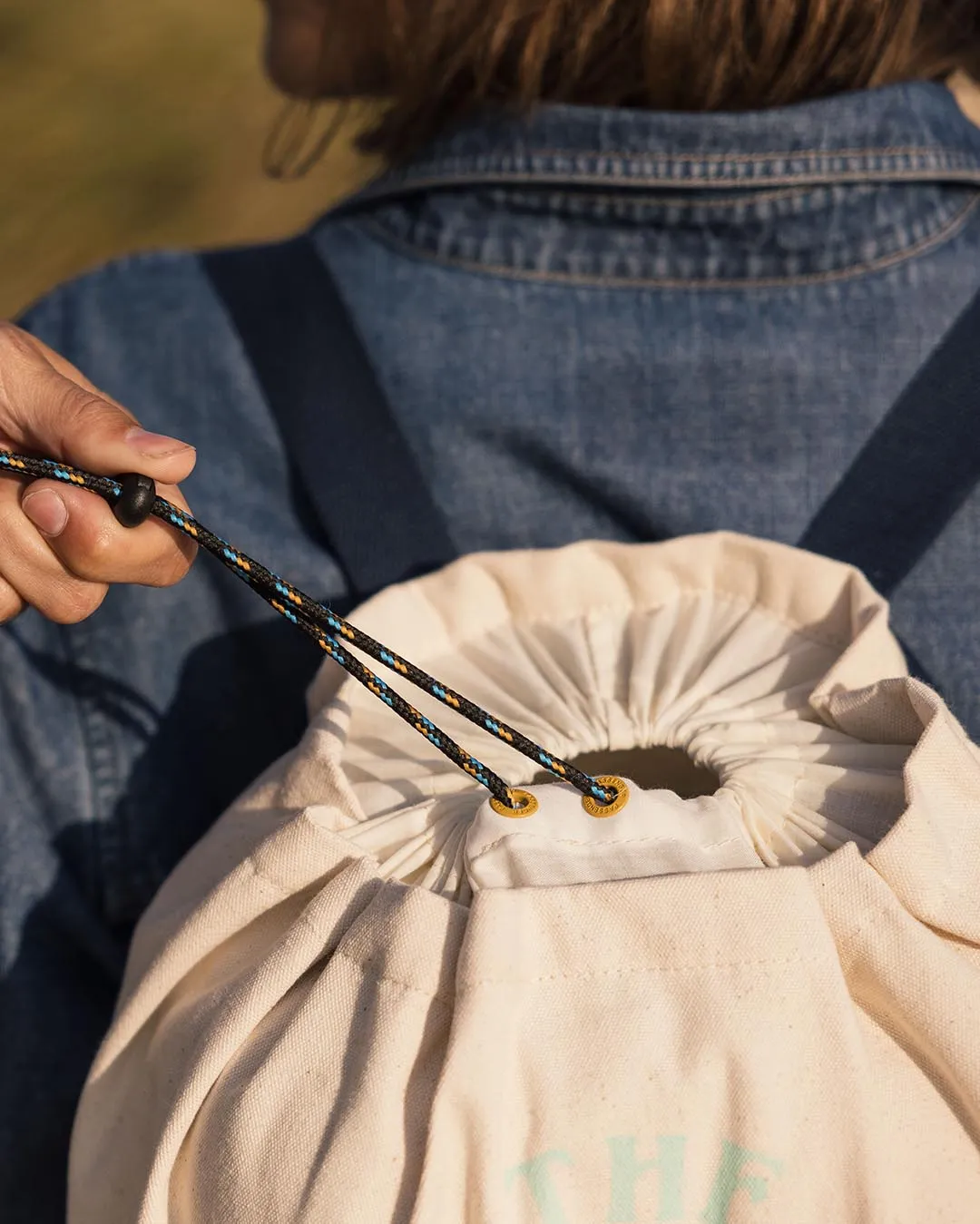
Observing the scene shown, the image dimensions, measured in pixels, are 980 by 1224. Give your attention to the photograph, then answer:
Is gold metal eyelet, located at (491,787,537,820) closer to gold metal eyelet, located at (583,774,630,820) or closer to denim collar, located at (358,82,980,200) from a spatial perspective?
gold metal eyelet, located at (583,774,630,820)

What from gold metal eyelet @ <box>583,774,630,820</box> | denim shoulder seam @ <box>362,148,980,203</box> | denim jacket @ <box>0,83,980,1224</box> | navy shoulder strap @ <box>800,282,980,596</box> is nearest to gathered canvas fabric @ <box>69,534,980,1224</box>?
gold metal eyelet @ <box>583,774,630,820</box>

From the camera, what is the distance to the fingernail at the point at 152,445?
86 cm

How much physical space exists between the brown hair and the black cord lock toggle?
52cm

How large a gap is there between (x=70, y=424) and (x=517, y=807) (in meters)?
0.40

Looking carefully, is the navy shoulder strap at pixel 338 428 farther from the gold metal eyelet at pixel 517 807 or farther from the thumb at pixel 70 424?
the gold metal eyelet at pixel 517 807

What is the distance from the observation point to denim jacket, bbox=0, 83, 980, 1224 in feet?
3.63

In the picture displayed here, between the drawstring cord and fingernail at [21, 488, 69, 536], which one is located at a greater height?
fingernail at [21, 488, 69, 536]

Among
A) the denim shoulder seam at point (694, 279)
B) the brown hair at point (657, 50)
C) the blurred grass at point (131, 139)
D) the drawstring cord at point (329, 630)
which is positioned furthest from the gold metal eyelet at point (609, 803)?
the blurred grass at point (131, 139)

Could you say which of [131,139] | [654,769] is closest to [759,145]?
[654,769]

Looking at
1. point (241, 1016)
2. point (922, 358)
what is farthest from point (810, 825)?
point (922, 358)

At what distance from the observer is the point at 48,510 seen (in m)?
0.86

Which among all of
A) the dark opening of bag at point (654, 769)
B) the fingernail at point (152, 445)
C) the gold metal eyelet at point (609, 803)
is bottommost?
the dark opening of bag at point (654, 769)

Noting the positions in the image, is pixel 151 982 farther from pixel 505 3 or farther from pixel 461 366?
pixel 505 3

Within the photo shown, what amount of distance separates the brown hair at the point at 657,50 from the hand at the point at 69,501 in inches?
17.7
